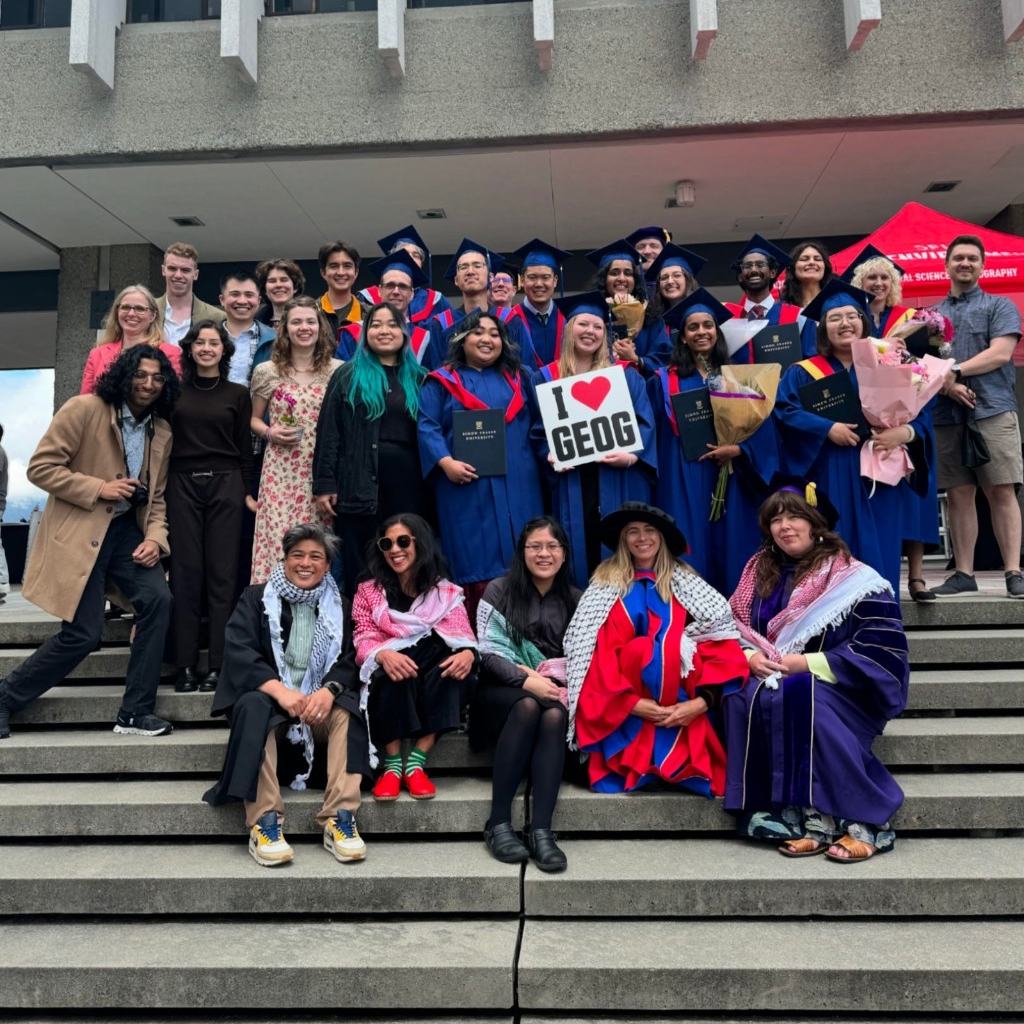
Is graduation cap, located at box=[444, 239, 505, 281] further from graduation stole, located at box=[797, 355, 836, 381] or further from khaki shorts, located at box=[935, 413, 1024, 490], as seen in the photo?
khaki shorts, located at box=[935, 413, 1024, 490]

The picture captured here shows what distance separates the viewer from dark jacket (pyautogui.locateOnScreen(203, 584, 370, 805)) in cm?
395

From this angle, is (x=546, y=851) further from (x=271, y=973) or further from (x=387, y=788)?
(x=271, y=973)

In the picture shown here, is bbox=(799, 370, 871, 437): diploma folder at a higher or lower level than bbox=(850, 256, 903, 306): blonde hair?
lower

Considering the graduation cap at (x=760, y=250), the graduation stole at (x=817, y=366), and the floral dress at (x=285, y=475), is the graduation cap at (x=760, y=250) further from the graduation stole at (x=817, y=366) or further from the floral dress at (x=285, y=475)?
the floral dress at (x=285, y=475)

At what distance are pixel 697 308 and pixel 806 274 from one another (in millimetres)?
934

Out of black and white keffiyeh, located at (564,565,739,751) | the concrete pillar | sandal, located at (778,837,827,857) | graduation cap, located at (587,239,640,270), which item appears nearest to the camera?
sandal, located at (778,837,827,857)

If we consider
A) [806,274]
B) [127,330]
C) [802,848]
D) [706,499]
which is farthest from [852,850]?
[127,330]

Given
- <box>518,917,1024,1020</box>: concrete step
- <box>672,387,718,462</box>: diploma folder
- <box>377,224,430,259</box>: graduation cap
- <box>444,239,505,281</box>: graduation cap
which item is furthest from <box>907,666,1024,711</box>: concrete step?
<box>377,224,430,259</box>: graduation cap

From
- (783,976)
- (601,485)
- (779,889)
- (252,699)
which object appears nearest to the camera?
(783,976)

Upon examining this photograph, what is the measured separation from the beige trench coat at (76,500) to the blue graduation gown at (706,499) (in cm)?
273

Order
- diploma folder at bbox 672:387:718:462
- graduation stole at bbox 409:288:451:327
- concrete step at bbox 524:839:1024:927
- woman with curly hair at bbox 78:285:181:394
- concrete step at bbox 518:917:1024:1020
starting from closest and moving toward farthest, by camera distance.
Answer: concrete step at bbox 518:917:1024:1020, concrete step at bbox 524:839:1024:927, diploma folder at bbox 672:387:718:462, woman with curly hair at bbox 78:285:181:394, graduation stole at bbox 409:288:451:327

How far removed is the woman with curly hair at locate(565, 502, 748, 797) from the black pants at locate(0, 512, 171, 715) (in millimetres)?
2060

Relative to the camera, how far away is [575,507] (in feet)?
16.9

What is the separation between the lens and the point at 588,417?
5.07 meters
